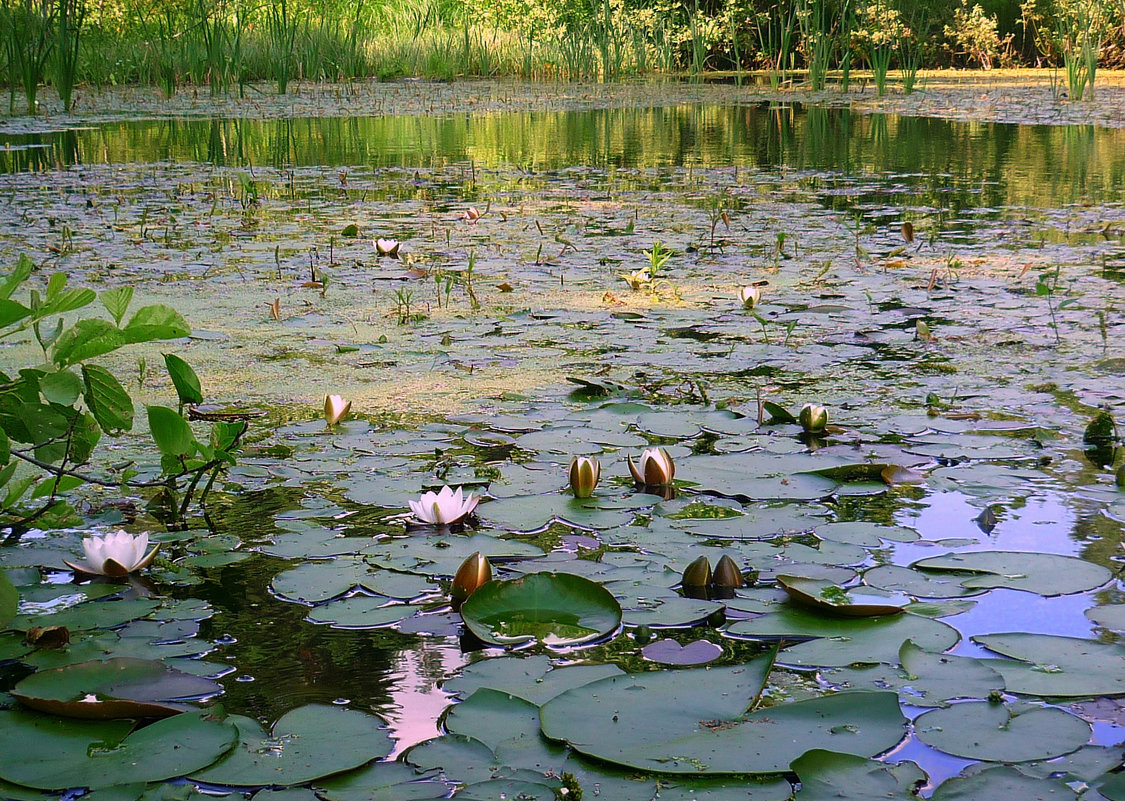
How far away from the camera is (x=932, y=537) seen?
1537 millimetres

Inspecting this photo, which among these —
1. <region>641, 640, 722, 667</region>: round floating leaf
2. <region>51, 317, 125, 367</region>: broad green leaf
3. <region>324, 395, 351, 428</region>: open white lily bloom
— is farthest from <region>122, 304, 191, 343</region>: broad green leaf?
<region>324, 395, 351, 428</region>: open white lily bloom

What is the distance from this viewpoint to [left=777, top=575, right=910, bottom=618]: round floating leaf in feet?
4.22

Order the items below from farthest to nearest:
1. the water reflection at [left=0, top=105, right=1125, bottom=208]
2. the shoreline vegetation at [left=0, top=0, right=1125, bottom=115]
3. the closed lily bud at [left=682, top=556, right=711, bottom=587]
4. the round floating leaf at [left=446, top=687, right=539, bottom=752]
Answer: the shoreline vegetation at [left=0, top=0, right=1125, bottom=115]
the water reflection at [left=0, top=105, right=1125, bottom=208]
the closed lily bud at [left=682, top=556, right=711, bottom=587]
the round floating leaf at [left=446, top=687, right=539, bottom=752]

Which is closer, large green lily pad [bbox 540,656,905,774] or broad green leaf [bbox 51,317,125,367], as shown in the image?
large green lily pad [bbox 540,656,905,774]

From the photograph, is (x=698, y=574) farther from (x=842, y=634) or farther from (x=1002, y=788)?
(x=1002, y=788)

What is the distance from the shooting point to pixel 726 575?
54.4 inches

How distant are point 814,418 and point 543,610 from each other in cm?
83

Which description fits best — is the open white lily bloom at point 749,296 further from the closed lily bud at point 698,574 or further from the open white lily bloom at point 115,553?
the open white lily bloom at point 115,553

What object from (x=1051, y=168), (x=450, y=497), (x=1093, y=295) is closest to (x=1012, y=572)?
(x=450, y=497)

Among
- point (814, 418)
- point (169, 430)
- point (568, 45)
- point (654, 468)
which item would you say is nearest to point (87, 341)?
point (169, 430)

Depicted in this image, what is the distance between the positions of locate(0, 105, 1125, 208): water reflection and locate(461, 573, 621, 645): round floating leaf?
394cm

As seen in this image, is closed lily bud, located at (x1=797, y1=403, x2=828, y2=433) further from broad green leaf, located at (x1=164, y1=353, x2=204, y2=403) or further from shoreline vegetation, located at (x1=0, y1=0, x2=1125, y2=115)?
shoreline vegetation, located at (x1=0, y1=0, x2=1125, y2=115)

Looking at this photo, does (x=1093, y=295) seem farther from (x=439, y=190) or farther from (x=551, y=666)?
(x=439, y=190)

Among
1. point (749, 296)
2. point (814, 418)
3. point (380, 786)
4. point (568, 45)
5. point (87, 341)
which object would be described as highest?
point (568, 45)
